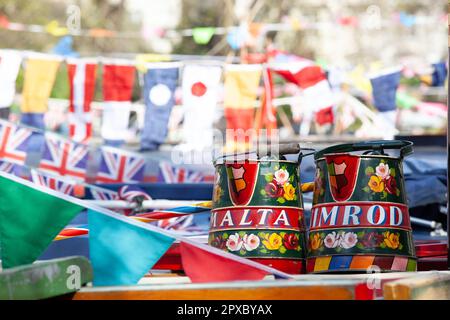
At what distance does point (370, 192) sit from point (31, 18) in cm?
2544

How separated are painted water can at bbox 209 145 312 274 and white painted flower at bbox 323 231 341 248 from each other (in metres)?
0.18

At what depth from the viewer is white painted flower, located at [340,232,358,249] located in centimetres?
374

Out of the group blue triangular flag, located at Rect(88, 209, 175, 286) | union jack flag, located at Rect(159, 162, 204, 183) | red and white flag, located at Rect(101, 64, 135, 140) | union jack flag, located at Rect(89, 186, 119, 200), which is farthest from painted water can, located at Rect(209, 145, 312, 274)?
Result: red and white flag, located at Rect(101, 64, 135, 140)

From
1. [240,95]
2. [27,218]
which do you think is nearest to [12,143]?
[240,95]

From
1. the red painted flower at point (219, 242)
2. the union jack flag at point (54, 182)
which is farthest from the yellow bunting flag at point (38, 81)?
the red painted flower at point (219, 242)

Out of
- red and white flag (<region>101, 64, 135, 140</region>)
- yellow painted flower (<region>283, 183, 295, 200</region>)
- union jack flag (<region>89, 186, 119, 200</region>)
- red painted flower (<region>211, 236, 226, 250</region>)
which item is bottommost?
union jack flag (<region>89, 186, 119, 200</region>)

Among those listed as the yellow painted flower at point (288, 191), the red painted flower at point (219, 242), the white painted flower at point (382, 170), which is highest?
the white painted flower at point (382, 170)

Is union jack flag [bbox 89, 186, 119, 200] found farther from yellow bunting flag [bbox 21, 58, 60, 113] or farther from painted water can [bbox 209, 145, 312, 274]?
painted water can [bbox 209, 145, 312, 274]

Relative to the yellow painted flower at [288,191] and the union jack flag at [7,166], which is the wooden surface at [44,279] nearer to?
the yellow painted flower at [288,191]

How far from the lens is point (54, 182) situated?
7855mm

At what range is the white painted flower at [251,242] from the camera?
3.88 meters

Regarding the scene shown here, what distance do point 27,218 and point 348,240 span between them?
4.32 ft
